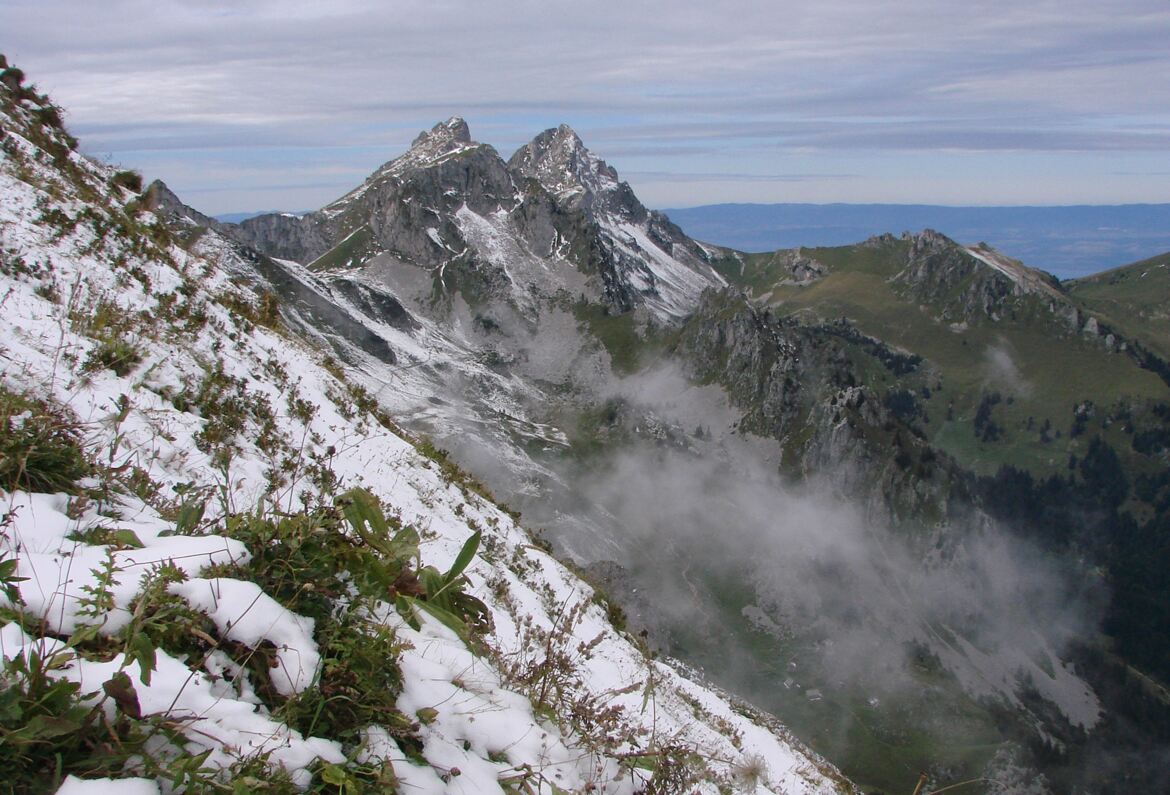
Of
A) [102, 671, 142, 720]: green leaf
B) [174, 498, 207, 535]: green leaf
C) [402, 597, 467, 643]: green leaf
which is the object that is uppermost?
[174, 498, 207, 535]: green leaf

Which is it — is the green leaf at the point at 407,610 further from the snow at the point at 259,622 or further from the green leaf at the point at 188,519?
the green leaf at the point at 188,519

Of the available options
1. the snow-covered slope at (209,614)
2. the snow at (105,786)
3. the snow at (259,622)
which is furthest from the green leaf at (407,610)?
the snow at (105,786)

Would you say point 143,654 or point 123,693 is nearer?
point 123,693

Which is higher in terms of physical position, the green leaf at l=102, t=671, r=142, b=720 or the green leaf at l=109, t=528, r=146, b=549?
the green leaf at l=109, t=528, r=146, b=549

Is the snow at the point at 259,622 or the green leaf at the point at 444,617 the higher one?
the snow at the point at 259,622

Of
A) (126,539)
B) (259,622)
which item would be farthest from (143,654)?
(126,539)

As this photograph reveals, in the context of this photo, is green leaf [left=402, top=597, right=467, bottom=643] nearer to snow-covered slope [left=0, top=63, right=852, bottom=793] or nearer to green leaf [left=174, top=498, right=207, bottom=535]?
snow-covered slope [left=0, top=63, right=852, bottom=793]

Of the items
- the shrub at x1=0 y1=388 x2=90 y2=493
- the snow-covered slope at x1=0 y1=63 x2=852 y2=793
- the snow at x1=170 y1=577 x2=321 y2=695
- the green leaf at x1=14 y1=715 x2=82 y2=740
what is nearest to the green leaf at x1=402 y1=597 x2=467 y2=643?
the snow-covered slope at x1=0 y1=63 x2=852 y2=793

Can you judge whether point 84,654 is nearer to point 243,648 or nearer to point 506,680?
point 243,648

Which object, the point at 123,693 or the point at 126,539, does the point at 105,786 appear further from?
the point at 126,539

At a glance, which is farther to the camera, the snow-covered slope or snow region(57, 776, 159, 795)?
the snow-covered slope

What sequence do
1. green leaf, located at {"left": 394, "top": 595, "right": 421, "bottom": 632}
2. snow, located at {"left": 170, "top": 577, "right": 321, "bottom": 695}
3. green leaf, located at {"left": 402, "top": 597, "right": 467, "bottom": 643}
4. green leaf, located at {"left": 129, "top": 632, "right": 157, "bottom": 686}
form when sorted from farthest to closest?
green leaf, located at {"left": 402, "top": 597, "right": 467, "bottom": 643} → green leaf, located at {"left": 394, "top": 595, "right": 421, "bottom": 632} → snow, located at {"left": 170, "top": 577, "right": 321, "bottom": 695} → green leaf, located at {"left": 129, "top": 632, "right": 157, "bottom": 686}

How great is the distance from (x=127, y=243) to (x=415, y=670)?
518 inches

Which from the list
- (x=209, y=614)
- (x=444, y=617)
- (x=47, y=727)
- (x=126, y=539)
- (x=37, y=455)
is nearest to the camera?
(x=47, y=727)
